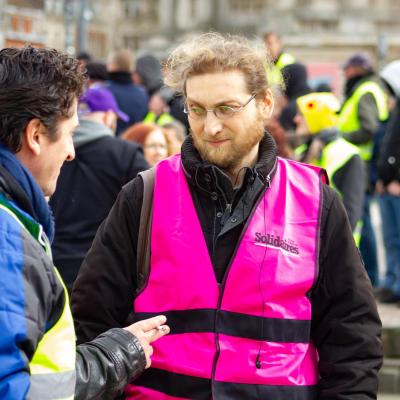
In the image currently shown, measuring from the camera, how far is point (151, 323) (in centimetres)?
325

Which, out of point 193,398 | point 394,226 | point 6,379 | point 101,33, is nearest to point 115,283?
point 193,398

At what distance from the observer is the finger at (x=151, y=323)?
3.24 m

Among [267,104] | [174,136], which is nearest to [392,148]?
[174,136]

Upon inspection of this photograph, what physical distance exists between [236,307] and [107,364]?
1.93 feet

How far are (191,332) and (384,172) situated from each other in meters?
5.68

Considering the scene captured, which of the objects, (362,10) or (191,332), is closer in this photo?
(191,332)

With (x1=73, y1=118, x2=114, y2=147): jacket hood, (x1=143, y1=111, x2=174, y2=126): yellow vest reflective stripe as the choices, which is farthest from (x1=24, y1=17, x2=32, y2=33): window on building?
(x1=73, y1=118, x2=114, y2=147): jacket hood

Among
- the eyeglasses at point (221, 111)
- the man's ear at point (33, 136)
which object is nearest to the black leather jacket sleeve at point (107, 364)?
the man's ear at point (33, 136)

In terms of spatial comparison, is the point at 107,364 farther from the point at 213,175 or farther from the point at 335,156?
the point at 335,156

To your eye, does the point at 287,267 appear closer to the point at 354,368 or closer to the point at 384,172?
the point at 354,368

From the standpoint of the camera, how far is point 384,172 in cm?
887

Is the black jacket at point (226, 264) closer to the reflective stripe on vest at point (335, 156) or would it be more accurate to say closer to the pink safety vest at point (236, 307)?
the pink safety vest at point (236, 307)

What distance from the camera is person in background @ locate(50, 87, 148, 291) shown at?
230 inches

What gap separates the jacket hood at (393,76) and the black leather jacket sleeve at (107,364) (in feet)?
19.4
